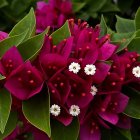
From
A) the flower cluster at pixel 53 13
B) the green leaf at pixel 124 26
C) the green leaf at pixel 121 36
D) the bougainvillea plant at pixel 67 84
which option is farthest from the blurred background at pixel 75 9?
the bougainvillea plant at pixel 67 84

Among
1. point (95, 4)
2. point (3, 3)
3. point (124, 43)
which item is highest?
point (124, 43)

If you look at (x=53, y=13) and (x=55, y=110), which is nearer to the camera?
(x=55, y=110)

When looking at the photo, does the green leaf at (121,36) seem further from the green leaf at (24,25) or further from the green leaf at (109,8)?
the green leaf at (109,8)

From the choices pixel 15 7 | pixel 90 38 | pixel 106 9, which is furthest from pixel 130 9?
pixel 90 38

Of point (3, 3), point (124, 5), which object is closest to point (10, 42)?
point (3, 3)

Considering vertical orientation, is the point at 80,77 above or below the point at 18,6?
above

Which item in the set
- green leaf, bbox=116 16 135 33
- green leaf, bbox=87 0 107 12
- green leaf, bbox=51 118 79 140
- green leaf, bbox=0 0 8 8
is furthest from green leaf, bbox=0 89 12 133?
green leaf, bbox=87 0 107 12

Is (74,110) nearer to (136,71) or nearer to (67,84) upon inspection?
(67,84)

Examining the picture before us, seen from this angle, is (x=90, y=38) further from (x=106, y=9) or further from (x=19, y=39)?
(x=106, y=9)
